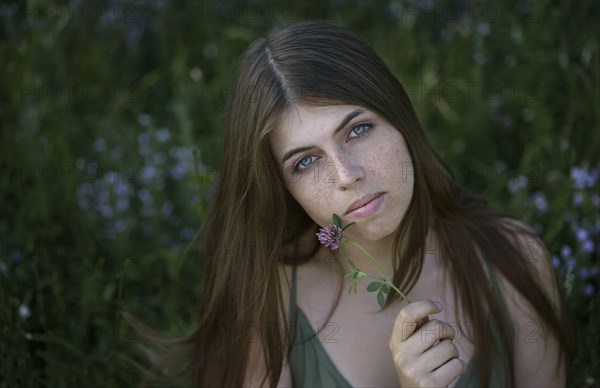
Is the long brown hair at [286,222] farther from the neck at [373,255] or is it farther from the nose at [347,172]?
the nose at [347,172]

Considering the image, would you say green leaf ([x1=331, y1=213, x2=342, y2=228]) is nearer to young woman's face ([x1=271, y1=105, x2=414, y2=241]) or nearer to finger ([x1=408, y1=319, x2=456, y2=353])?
young woman's face ([x1=271, y1=105, x2=414, y2=241])

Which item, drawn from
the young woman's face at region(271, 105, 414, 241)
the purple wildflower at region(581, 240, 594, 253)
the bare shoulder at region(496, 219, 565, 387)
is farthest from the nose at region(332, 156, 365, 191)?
the purple wildflower at region(581, 240, 594, 253)

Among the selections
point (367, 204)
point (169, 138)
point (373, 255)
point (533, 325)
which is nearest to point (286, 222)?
point (373, 255)

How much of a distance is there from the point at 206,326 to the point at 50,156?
123 centimetres

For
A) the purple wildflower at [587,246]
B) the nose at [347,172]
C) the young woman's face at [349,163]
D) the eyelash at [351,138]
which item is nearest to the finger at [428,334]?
the young woman's face at [349,163]

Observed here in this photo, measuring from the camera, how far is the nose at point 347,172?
1.55 metres

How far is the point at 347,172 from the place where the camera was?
5.09ft

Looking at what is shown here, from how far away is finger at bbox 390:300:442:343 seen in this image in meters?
1.47

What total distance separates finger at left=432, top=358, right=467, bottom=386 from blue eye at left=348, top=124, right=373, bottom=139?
541mm

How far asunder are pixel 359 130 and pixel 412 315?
1.45ft

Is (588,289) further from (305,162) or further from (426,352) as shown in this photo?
(305,162)

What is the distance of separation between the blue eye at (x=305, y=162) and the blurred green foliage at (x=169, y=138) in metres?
0.46

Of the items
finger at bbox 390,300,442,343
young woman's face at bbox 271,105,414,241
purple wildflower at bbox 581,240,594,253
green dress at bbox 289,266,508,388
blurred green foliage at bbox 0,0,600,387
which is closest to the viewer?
finger at bbox 390,300,442,343

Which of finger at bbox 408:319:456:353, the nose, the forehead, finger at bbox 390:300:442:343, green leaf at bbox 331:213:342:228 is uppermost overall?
the forehead
